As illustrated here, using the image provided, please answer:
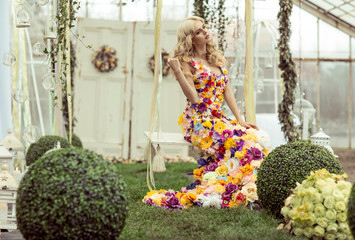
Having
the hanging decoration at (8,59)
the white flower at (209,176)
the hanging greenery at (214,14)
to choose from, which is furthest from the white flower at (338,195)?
the hanging greenery at (214,14)

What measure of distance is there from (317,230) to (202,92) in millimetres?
1921

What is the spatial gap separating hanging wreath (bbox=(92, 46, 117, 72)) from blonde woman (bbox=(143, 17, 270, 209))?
15.9 feet

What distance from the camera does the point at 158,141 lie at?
4.43 metres

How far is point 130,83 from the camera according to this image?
9523 mm

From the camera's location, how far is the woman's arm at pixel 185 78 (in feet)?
14.4

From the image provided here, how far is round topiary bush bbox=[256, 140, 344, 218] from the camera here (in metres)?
3.46

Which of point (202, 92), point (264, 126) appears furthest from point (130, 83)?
point (202, 92)

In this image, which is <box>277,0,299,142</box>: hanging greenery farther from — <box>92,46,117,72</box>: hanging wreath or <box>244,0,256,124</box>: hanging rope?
<box>92,46,117,72</box>: hanging wreath

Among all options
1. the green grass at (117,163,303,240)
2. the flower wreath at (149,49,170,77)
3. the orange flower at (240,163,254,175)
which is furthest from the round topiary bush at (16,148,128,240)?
the flower wreath at (149,49,170,77)

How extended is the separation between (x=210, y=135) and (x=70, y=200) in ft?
7.14

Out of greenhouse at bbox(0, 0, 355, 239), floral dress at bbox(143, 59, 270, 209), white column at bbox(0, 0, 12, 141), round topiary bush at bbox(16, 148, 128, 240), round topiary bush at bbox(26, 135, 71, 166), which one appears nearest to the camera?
round topiary bush at bbox(16, 148, 128, 240)

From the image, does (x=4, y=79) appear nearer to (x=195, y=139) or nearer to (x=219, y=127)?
(x=195, y=139)

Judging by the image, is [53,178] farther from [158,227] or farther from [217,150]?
[217,150]

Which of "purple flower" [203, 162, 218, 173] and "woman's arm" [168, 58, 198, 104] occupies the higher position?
"woman's arm" [168, 58, 198, 104]
